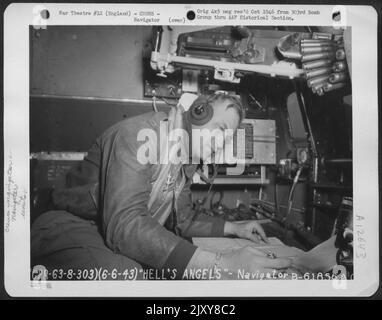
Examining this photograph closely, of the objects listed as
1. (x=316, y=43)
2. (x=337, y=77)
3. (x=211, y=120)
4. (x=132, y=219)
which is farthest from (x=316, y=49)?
(x=132, y=219)

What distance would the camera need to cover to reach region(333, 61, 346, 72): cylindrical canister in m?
0.90

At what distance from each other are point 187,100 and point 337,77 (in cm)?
55

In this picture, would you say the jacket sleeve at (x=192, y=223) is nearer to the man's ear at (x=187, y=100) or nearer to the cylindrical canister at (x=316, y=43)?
the man's ear at (x=187, y=100)

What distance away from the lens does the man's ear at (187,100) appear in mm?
1074

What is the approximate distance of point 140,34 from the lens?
1.12 meters

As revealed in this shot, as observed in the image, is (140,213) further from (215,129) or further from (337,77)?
(337,77)

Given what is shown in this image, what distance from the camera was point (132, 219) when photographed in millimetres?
763

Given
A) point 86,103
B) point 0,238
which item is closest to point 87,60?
point 86,103

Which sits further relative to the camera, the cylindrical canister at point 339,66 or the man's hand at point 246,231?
the man's hand at point 246,231

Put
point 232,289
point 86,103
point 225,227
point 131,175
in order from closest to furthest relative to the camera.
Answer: point 131,175 → point 232,289 → point 225,227 → point 86,103

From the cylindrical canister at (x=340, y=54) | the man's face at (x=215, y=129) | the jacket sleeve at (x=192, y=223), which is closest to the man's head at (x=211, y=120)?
the man's face at (x=215, y=129)

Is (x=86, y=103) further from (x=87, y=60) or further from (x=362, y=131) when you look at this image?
(x=362, y=131)

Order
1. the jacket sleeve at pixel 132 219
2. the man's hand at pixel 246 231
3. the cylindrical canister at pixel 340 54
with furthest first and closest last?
the man's hand at pixel 246 231, the cylindrical canister at pixel 340 54, the jacket sleeve at pixel 132 219
